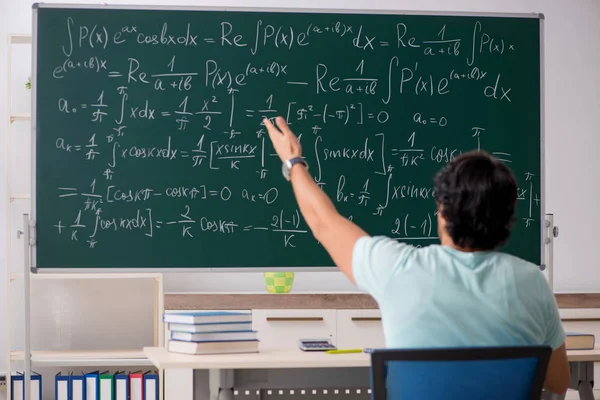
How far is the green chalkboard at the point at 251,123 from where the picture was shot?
3.19 m

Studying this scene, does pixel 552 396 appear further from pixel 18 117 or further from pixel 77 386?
pixel 18 117

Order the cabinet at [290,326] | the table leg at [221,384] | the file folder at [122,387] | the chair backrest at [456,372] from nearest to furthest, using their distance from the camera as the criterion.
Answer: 1. the chair backrest at [456,372]
2. the table leg at [221,384]
3. the cabinet at [290,326]
4. the file folder at [122,387]

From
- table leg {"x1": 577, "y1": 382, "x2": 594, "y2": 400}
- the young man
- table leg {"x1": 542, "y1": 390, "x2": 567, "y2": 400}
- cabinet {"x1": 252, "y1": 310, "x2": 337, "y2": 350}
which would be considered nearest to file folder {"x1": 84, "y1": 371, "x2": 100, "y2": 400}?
cabinet {"x1": 252, "y1": 310, "x2": 337, "y2": 350}

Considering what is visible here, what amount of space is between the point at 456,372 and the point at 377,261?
0.26m

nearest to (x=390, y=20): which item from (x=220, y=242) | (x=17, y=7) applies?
(x=220, y=242)

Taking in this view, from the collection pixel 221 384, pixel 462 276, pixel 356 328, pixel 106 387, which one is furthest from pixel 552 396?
pixel 106 387

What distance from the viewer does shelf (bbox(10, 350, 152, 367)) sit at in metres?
4.27

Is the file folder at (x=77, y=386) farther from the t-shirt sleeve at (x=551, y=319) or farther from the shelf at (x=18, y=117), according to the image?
the t-shirt sleeve at (x=551, y=319)

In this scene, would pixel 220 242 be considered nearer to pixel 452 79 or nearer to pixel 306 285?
pixel 452 79

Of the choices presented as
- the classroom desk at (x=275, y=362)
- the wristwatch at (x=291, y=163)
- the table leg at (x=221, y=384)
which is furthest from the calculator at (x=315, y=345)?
the wristwatch at (x=291, y=163)

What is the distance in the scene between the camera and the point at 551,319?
171 centimetres

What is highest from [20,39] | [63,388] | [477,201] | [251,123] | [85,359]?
[20,39]

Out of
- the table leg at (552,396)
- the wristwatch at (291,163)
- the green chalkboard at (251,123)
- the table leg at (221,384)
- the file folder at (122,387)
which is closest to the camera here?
the wristwatch at (291,163)

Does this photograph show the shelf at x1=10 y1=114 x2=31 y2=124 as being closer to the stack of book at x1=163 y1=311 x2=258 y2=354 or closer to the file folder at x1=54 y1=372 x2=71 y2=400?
the file folder at x1=54 y1=372 x2=71 y2=400
